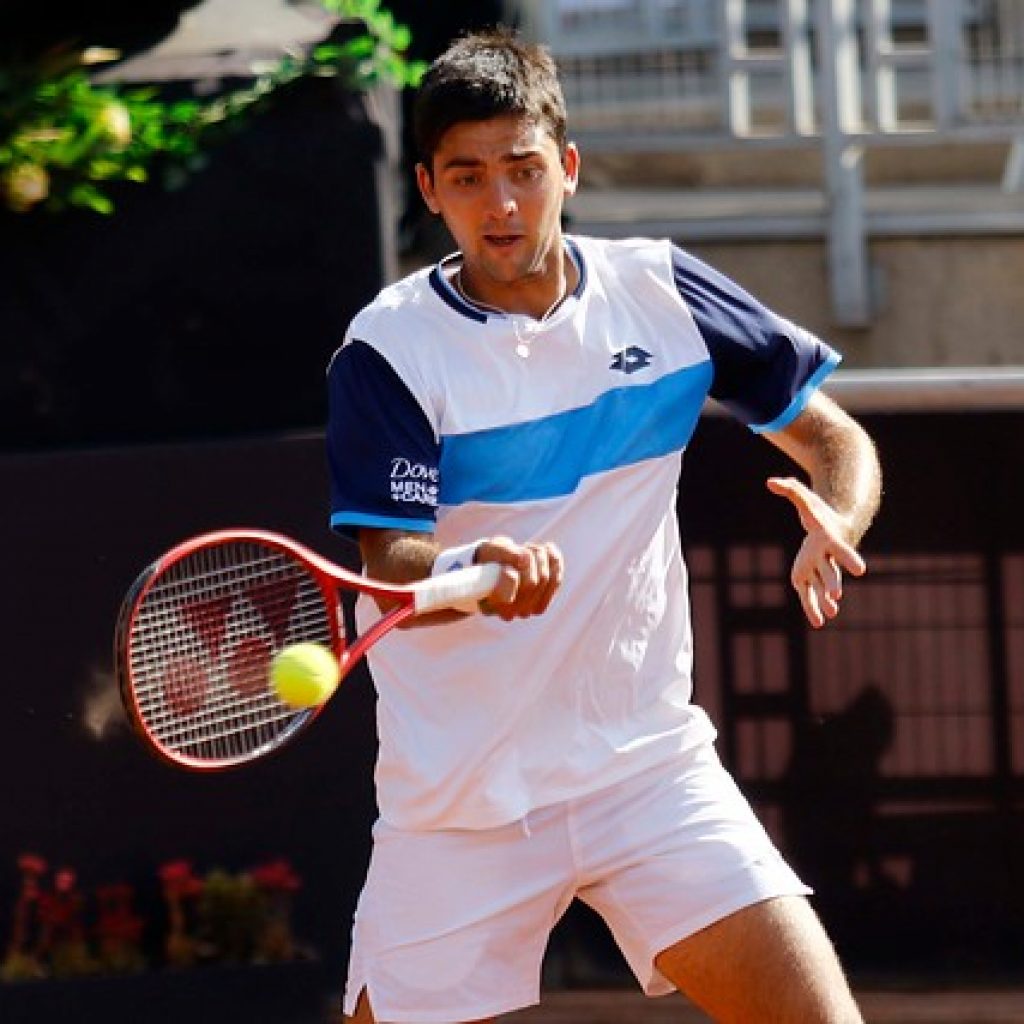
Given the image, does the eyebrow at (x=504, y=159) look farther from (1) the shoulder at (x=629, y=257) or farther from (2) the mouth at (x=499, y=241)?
(1) the shoulder at (x=629, y=257)

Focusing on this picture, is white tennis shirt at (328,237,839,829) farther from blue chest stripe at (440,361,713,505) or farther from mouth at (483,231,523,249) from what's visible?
mouth at (483,231,523,249)

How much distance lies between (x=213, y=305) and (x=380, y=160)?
581 mm

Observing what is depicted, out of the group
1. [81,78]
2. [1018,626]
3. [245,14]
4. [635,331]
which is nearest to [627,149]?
[245,14]

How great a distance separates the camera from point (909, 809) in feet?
22.0

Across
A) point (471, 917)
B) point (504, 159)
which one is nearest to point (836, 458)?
point (504, 159)

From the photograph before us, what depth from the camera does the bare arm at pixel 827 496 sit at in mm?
4180

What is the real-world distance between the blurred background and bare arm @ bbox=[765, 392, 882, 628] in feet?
6.72

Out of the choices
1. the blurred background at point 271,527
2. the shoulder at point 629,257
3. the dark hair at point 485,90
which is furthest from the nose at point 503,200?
the blurred background at point 271,527

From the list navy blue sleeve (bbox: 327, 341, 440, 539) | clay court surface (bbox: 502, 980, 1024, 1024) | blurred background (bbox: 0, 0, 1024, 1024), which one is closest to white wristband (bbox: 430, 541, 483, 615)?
navy blue sleeve (bbox: 327, 341, 440, 539)

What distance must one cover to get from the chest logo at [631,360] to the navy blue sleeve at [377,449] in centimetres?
34

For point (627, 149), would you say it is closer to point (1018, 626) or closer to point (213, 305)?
point (213, 305)

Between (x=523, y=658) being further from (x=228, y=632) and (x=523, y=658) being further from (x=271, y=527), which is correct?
(x=271, y=527)

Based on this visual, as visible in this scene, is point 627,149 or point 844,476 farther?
point 627,149

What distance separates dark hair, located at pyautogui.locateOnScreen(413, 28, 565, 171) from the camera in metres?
4.37
